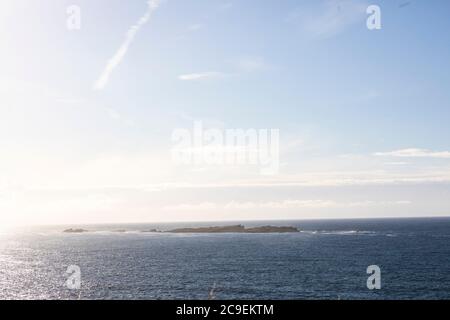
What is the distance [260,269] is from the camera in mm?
84750

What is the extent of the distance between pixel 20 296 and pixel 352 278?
Answer: 194 ft

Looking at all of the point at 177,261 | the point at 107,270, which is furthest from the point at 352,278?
the point at 107,270

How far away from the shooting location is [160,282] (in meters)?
73.1

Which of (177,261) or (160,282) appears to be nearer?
(160,282)
